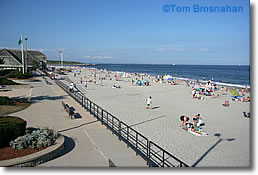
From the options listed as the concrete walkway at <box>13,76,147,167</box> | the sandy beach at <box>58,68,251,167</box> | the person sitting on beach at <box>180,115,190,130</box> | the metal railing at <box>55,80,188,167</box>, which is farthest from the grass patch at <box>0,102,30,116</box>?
the person sitting on beach at <box>180,115,190,130</box>

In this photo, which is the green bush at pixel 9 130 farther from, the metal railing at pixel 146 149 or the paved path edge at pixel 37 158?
the metal railing at pixel 146 149

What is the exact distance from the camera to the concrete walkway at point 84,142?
244 inches

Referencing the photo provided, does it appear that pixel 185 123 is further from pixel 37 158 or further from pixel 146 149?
pixel 37 158

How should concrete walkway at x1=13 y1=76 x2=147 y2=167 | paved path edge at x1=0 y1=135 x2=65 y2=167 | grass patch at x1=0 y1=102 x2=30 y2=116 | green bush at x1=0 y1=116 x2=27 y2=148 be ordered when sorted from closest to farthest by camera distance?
paved path edge at x1=0 y1=135 x2=65 y2=167 → concrete walkway at x1=13 y1=76 x2=147 y2=167 → green bush at x1=0 y1=116 x2=27 y2=148 → grass patch at x1=0 y1=102 x2=30 y2=116

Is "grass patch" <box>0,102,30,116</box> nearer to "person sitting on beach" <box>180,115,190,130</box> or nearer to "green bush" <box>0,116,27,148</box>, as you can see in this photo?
"green bush" <box>0,116,27,148</box>

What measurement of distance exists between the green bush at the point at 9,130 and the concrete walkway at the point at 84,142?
1557mm

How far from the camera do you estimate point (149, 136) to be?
32.6 ft

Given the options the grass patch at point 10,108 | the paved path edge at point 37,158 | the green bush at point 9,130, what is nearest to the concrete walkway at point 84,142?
the paved path edge at point 37,158

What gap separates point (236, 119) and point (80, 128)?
33.8 ft

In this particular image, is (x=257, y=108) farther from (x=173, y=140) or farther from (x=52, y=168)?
(x=52, y=168)

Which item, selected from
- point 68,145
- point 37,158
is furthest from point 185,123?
point 37,158

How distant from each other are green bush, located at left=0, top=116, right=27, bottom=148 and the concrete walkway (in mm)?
1557

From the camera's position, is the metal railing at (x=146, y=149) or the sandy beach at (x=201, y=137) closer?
the metal railing at (x=146, y=149)

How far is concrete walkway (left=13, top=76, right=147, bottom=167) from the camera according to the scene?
619 centimetres
